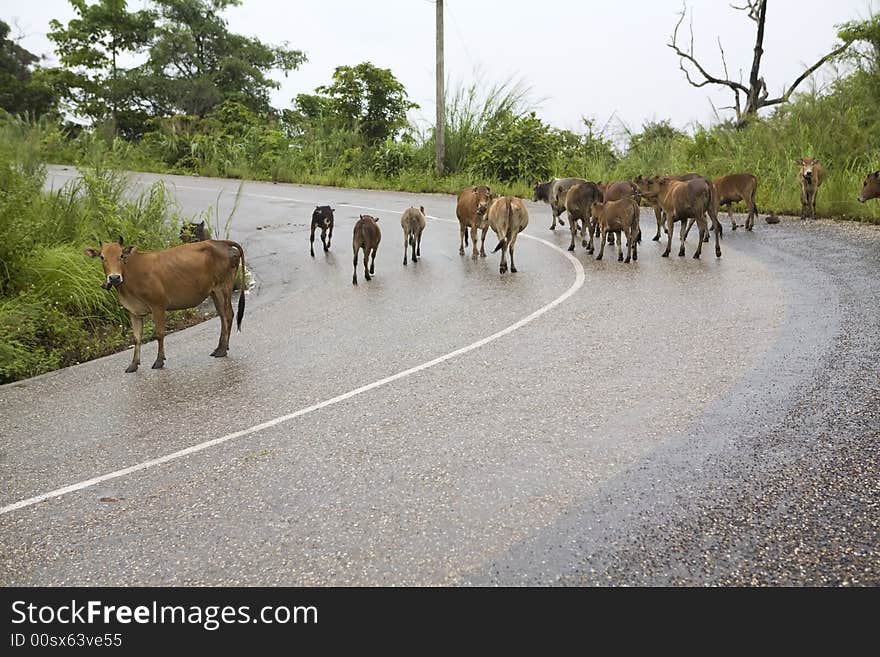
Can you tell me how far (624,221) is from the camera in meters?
14.3

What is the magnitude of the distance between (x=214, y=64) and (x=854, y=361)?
49.5 m

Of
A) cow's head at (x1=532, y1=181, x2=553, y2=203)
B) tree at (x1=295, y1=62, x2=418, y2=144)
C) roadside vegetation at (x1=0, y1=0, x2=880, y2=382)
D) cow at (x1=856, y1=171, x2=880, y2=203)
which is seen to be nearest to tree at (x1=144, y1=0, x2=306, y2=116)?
roadside vegetation at (x1=0, y1=0, x2=880, y2=382)

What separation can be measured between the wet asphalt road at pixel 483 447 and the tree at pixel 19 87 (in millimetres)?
44330

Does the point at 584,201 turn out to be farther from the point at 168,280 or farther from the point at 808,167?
the point at 168,280

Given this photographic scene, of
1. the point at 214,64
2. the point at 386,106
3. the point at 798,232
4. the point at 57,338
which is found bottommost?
the point at 57,338

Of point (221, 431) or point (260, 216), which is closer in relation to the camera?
point (221, 431)

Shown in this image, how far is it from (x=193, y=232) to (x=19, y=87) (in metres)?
41.7

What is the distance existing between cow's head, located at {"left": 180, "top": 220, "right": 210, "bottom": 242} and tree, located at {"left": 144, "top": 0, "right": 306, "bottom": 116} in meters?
36.4

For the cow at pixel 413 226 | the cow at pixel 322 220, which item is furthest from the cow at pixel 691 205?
the cow at pixel 322 220

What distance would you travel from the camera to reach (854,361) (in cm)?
783

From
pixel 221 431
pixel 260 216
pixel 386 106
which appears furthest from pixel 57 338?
pixel 386 106

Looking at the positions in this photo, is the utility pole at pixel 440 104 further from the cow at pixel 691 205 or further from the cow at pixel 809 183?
the cow at pixel 691 205

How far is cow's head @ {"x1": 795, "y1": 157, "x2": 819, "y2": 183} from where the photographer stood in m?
17.4

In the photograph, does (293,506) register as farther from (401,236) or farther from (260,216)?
(260,216)
